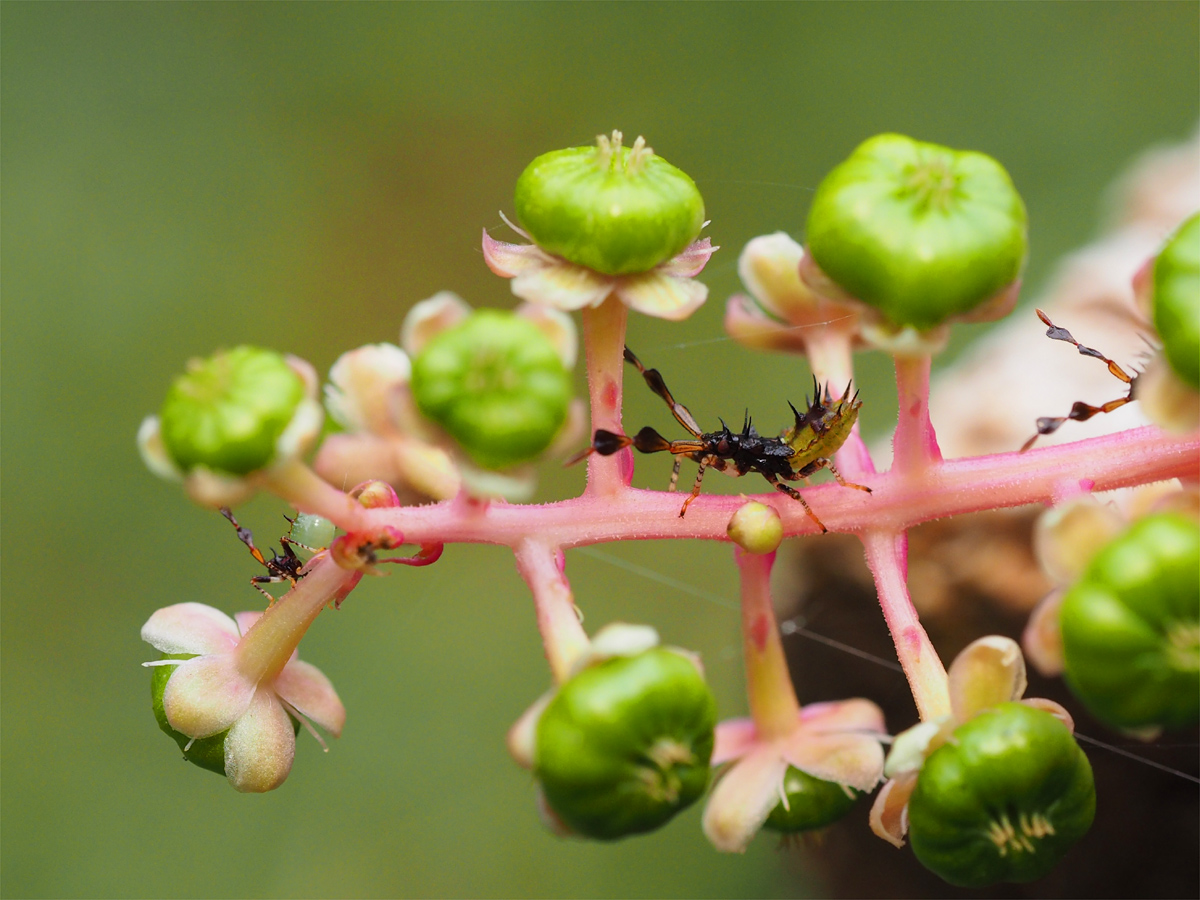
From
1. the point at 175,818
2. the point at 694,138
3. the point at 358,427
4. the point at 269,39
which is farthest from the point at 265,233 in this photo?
the point at 358,427

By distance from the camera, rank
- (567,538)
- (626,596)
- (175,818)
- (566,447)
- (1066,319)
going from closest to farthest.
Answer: (566,447) < (567,538) < (1066,319) < (175,818) < (626,596)

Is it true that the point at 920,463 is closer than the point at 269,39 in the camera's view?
Yes

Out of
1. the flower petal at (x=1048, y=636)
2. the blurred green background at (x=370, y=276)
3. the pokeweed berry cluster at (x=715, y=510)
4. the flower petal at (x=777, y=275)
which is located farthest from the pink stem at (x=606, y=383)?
the blurred green background at (x=370, y=276)

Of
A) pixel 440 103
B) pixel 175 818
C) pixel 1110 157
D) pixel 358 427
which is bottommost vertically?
pixel 175 818

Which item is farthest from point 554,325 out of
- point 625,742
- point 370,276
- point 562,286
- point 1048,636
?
point 370,276

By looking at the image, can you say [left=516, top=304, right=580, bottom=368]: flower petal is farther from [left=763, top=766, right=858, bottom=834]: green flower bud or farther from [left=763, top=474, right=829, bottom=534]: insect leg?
[left=763, top=766, right=858, bottom=834]: green flower bud

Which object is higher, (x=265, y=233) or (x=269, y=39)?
(x=269, y=39)

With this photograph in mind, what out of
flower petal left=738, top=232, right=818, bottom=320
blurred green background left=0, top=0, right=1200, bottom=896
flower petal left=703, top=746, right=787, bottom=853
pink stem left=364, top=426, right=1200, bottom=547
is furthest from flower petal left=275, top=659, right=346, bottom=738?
blurred green background left=0, top=0, right=1200, bottom=896

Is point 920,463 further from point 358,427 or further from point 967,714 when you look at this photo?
point 358,427
